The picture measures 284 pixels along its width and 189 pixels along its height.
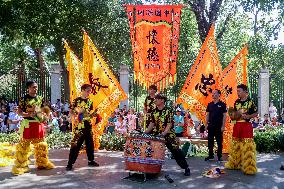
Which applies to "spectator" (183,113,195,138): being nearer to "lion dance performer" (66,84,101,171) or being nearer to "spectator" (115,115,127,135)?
"spectator" (115,115,127,135)

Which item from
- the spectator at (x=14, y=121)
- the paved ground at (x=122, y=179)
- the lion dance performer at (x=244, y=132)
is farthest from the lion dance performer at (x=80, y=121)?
the spectator at (x=14, y=121)

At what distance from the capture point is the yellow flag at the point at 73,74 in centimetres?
1052

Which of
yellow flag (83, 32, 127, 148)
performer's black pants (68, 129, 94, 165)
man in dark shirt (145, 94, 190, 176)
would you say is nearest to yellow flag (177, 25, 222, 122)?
yellow flag (83, 32, 127, 148)

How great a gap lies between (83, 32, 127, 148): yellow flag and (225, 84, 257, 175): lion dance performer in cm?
353

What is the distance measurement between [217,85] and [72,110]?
412cm

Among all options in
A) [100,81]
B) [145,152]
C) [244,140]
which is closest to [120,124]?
[100,81]

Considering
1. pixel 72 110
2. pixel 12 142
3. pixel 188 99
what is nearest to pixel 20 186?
pixel 72 110

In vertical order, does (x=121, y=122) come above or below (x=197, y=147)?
above

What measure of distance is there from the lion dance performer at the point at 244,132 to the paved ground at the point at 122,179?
0.26 meters

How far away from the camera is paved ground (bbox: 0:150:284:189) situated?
687cm

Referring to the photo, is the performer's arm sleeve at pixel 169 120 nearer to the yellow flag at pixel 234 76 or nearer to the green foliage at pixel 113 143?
the yellow flag at pixel 234 76

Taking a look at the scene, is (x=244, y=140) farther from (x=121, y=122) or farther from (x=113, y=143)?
(x=121, y=122)

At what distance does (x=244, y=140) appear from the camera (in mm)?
7945

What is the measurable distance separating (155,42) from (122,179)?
4.67m
